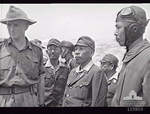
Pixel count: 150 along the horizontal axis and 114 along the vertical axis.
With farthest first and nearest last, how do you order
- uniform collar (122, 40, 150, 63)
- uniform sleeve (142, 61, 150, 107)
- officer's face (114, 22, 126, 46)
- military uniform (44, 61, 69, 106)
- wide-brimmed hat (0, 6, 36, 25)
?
military uniform (44, 61, 69, 106) < wide-brimmed hat (0, 6, 36, 25) < officer's face (114, 22, 126, 46) < uniform collar (122, 40, 150, 63) < uniform sleeve (142, 61, 150, 107)

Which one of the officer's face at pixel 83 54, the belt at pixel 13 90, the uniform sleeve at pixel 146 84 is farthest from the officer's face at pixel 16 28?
the uniform sleeve at pixel 146 84

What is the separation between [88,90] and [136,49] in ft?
2.71

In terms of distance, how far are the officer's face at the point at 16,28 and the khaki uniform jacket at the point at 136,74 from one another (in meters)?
1.44

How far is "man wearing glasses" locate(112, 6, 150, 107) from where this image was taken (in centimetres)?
589

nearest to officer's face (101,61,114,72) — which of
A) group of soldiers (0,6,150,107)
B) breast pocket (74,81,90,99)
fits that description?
group of soldiers (0,6,150,107)

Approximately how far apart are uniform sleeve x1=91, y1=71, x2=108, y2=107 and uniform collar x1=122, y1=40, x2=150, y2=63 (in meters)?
0.39

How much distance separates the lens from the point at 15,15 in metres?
6.21

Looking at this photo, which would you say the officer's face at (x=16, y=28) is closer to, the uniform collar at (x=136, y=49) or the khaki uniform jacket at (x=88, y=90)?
the khaki uniform jacket at (x=88, y=90)

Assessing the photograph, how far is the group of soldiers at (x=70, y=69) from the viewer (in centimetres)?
602

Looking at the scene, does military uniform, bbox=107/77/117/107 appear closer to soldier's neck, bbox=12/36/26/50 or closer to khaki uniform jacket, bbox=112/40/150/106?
khaki uniform jacket, bbox=112/40/150/106

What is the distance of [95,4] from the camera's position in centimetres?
643

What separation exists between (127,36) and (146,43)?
0.26 meters

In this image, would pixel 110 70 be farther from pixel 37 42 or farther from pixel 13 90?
pixel 13 90

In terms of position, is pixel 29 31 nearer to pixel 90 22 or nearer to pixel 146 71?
pixel 90 22
